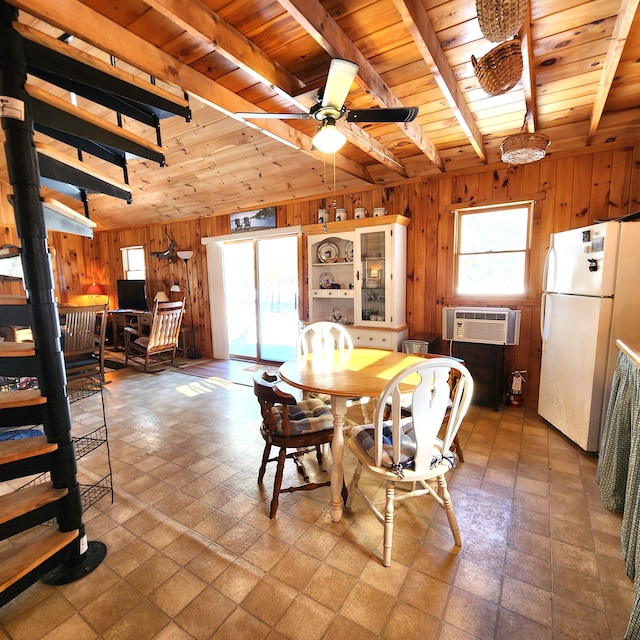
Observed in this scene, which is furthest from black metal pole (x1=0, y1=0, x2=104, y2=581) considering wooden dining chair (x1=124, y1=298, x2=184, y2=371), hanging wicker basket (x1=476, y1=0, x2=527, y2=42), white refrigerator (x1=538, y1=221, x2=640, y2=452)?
wooden dining chair (x1=124, y1=298, x2=184, y2=371)

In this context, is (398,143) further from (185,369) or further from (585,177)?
(185,369)

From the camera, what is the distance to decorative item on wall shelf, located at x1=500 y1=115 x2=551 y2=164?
211cm

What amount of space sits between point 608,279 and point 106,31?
10.9ft

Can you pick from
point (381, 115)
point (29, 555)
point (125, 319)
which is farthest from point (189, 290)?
point (381, 115)

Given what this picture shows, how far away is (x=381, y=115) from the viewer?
64.8 inches

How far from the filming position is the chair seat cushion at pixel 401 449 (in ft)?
4.92

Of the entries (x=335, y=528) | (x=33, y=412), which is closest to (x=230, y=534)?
(x=335, y=528)

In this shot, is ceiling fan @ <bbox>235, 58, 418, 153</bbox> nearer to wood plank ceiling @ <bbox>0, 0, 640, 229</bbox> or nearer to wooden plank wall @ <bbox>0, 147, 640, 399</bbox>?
Result: wood plank ceiling @ <bbox>0, 0, 640, 229</bbox>

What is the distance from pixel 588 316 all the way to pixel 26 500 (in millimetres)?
3436

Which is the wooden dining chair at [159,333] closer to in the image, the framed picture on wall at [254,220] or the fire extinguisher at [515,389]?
the framed picture on wall at [254,220]

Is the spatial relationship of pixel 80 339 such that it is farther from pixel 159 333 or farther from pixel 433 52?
pixel 433 52

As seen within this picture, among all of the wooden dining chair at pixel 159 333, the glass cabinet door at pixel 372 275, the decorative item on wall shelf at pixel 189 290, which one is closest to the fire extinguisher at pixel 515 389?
the glass cabinet door at pixel 372 275

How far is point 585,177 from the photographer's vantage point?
2.99 m

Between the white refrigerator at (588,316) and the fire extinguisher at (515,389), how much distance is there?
0.46 metres
